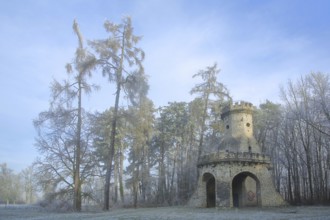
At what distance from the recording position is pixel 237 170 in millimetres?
24219

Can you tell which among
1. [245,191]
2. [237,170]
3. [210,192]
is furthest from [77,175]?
[245,191]

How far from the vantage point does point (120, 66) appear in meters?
24.2

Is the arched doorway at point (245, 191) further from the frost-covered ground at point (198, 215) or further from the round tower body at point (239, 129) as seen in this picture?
the frost-covered ground at point (198, 215)

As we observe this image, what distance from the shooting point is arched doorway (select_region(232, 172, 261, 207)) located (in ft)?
85.3

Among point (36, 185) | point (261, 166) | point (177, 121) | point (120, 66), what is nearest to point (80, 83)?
point (120, 66)

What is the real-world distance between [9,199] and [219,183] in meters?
53.6

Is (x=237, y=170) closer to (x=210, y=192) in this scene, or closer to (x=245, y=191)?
(x=245, y=191)

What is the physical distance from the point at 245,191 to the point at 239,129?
5.19 meters

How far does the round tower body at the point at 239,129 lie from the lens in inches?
1057

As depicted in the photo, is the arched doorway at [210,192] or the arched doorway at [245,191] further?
the arched doorway at [210,192]

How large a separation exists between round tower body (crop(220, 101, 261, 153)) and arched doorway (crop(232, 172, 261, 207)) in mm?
2338

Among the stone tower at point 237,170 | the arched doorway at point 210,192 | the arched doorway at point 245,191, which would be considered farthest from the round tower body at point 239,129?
the arched doorway at point 210,192

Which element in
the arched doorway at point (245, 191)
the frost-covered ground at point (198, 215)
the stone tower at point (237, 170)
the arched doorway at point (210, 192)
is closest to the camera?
the frost-covered ground at point (198, 215)

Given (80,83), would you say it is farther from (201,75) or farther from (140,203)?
(140,203)
